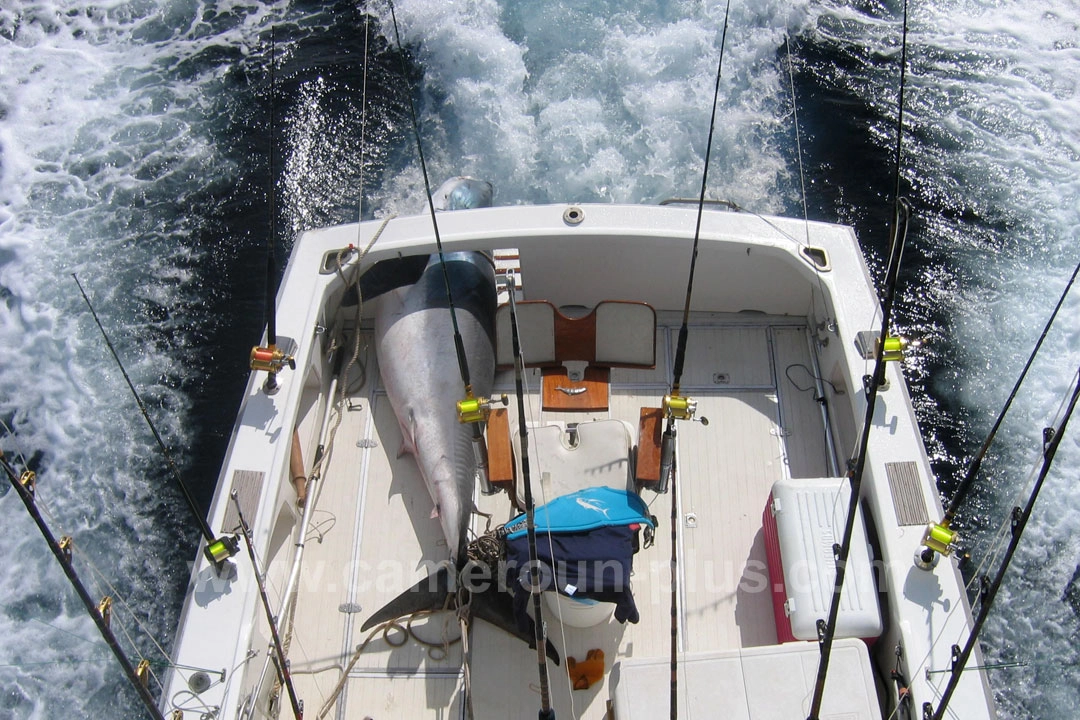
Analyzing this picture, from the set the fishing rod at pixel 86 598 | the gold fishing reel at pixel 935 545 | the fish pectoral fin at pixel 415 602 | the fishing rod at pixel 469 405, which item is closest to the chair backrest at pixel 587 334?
the fishing rod at pixel 469 405

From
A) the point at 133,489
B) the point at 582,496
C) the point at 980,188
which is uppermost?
the point at 582,496

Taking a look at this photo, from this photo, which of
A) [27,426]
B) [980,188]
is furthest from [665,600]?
[980,188]

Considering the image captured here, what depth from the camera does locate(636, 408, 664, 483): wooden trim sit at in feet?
12.8

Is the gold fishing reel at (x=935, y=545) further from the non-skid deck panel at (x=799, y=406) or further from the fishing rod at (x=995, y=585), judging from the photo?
the non-skid deck panel at (x=799, y=406)

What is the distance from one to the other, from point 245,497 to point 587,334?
178 cm

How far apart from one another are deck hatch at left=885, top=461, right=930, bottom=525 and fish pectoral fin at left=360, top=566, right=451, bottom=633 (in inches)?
75.4

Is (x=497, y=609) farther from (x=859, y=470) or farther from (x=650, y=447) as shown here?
(x=859, y=470)

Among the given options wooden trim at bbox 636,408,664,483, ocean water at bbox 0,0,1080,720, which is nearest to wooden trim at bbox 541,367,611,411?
wooden trim at bbox 636,408,664,483

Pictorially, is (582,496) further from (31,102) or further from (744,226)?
(31,102)

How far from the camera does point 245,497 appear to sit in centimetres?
378

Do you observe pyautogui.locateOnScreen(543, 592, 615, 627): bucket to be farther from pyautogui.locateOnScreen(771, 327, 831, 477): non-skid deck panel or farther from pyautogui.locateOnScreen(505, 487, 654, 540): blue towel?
pyautogui.locateOnScreen(771, 327, 831, 477): non-skid deck panel

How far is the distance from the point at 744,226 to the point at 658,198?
2.50 m

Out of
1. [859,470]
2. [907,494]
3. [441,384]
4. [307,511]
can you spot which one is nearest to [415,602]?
[307,511]

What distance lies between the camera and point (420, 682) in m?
3.77
